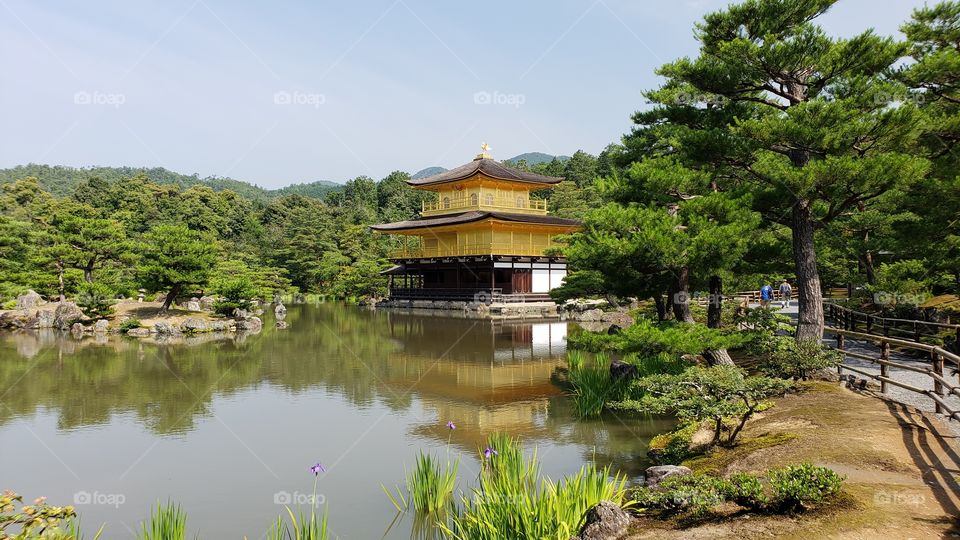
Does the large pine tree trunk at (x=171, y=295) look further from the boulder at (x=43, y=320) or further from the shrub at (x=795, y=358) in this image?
the shrub at (x=795, y=358)

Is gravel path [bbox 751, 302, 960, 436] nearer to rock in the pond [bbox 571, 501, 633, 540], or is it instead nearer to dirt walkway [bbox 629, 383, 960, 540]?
dirt walkway [bbox 629, 383, 960, 540]

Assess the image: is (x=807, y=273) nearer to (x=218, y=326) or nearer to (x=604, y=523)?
(x=604, y=523)

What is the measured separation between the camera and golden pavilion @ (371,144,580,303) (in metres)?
29.3

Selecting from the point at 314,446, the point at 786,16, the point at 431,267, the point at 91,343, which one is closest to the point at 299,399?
the point at 314,446

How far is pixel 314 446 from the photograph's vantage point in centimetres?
784

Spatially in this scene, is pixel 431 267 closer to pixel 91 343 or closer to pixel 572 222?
pixel 572 222

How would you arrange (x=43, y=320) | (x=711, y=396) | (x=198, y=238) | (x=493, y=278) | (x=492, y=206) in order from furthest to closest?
(x=492, y=206), (x=493, y=278), (x=198, y=238), (x=43, y=320), (x=711, y=396)

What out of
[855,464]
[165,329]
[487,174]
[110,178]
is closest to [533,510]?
[855,464]

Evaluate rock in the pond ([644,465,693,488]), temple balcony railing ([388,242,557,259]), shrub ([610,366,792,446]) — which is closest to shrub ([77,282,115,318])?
temple balcony railing ([388,242,557,259])

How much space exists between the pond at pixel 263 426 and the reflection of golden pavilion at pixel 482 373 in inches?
2.2

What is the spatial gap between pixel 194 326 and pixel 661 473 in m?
19.1

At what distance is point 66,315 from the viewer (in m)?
21.6

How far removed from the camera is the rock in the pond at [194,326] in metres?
20.5

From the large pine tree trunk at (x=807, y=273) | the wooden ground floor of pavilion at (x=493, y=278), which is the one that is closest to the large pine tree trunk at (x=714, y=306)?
the large pine tree trunk at (x=807, y=273)
